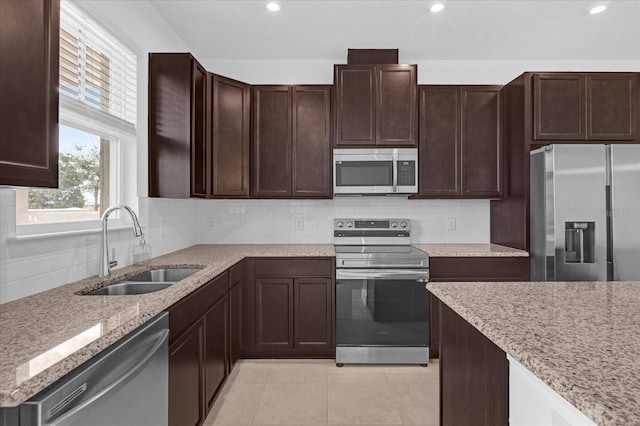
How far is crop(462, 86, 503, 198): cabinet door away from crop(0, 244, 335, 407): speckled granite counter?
252 cm

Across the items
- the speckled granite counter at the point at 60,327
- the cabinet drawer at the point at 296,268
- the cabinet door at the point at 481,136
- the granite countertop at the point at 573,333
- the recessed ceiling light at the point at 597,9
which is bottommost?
the cabinet drawer at the point at 296,268

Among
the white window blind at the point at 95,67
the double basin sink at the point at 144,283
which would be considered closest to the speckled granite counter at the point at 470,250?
the double basin sink at the point at 144,283

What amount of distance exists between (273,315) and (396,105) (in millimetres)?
2105

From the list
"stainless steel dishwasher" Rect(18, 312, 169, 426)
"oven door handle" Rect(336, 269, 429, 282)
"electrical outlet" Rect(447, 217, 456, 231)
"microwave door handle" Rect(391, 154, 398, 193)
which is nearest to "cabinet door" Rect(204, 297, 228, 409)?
"stainless steel dishwasher" Rect(18, 312, 169, 426)

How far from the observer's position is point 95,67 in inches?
84.0

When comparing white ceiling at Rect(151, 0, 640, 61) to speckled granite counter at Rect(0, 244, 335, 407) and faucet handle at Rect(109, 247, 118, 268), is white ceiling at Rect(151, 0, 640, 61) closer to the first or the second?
faucet handle at Rect(109, 247, 118, 268)

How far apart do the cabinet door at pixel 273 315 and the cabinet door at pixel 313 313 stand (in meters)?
0.07

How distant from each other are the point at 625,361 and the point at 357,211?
2.93 m

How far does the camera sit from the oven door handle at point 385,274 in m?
2.98

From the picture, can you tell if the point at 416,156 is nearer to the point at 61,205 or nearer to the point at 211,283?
the point at 211,283

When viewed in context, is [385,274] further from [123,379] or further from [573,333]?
[123,379]

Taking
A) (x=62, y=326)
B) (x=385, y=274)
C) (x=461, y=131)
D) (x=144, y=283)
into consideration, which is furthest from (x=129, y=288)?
(x=461, y=131)

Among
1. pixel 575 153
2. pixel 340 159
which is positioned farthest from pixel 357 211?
pixel 575 153

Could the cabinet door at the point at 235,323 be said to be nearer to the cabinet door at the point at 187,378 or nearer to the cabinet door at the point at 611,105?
the cabinet door at the point at 187,378
